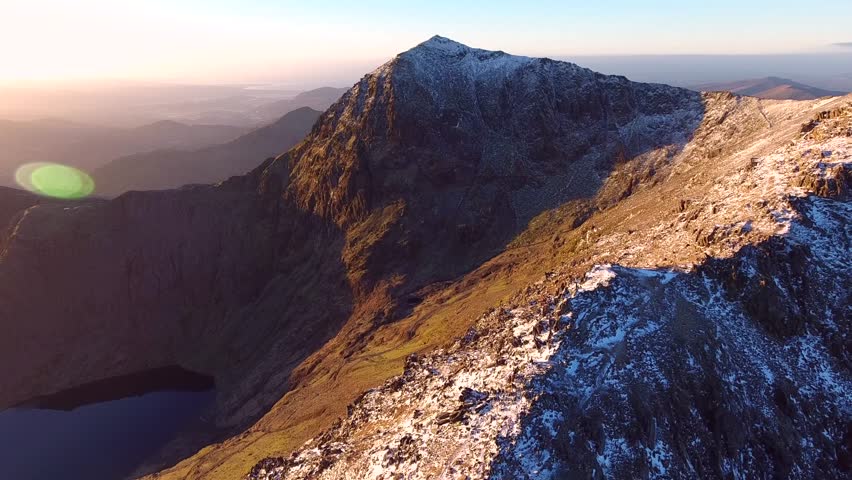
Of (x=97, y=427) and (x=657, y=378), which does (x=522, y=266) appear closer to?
(x=657, y=378)

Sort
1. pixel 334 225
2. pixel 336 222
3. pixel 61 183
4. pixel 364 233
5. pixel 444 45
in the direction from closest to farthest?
pixel 364 233 < pixel 336 222 < pixel 334 225 < pixel 444 45 < pixel 61 183

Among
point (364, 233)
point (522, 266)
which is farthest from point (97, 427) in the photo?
point (522, 266)

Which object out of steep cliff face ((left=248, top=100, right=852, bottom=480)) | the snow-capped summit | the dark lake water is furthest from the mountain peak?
the dark lake water

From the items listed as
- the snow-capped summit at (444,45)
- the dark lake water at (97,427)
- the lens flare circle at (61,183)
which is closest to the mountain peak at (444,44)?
the snow-capped summit at (444,45)

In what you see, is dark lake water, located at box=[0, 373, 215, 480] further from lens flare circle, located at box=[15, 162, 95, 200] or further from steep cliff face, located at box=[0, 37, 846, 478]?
lens flare circle, located at box=[15, 162, 95, 200]

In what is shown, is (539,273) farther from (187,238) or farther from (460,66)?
(187,238)

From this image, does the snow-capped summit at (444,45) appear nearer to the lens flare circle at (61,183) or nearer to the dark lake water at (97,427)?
the dark lake water at (97,427)

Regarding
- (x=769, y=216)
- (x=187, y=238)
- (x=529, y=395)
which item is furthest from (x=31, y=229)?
(x=769, y=216)
